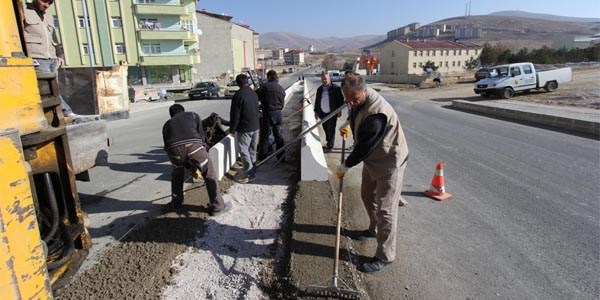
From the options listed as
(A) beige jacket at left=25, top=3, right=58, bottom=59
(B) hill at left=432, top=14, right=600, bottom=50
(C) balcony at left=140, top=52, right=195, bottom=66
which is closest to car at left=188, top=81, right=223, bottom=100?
(C) balcony at left=140, top=52, right=195, bottom=66

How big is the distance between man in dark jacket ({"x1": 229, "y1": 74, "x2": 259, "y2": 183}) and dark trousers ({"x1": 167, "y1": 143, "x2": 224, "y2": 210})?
124cm

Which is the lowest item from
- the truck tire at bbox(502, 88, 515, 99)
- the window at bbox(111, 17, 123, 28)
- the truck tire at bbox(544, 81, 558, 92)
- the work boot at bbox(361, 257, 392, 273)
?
the work boot at bbox(361, 257, 392, 273)

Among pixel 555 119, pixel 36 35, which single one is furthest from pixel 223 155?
pixel 555 119

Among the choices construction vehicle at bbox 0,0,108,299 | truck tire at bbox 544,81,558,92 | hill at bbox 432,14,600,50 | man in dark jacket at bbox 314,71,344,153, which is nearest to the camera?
construction vehicle at bbox 0,0,108,299

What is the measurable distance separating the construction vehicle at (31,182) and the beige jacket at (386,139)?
244 centimetres

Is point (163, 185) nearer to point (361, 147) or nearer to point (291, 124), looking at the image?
point (361, 147)

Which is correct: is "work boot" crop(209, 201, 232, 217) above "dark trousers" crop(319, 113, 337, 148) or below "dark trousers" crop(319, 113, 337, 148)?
below

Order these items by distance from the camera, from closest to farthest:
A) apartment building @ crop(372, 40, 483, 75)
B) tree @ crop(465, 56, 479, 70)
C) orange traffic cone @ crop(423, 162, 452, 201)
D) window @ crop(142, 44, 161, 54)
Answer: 1. orange traffic cone @ crop(423, 162, 452, 201)
2. window @ crop(142, 44, 161, 54)
3. tree @ crop(465, 56, 479, 70)
4. apartment building @ crop(372, 40, 483, 75)

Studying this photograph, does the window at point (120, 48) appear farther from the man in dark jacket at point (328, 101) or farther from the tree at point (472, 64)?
the tree at point (472, 64)

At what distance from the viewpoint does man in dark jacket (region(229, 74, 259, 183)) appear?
5516 mm

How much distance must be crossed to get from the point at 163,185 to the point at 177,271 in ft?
9.66

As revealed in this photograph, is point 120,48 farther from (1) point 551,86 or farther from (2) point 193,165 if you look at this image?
(2) point 193,165

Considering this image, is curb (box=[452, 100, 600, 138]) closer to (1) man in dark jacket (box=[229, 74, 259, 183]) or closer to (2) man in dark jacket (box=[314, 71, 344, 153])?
(2) man in dark jacket (box=[314, 71, 344, 153])

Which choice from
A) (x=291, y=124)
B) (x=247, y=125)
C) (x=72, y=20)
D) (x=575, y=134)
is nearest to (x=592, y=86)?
(x=575, y=134)
